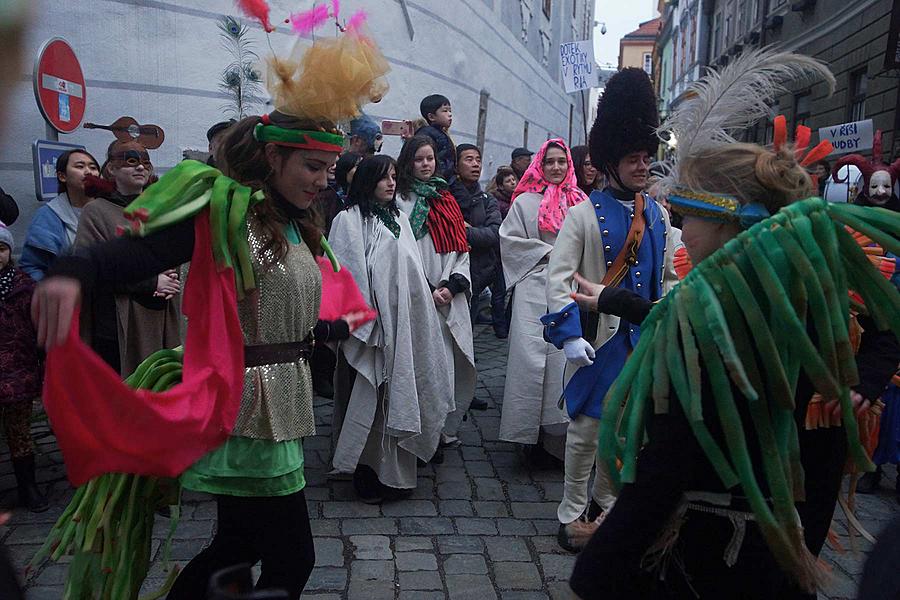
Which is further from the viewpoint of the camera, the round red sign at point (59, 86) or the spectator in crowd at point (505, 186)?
the spectator in crowd at point (505, 186)

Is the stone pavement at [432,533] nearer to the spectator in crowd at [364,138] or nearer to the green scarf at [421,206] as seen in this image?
the green scarf at [421,206]

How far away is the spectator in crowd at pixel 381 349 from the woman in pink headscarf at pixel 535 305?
609mm

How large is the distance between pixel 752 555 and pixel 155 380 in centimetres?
173

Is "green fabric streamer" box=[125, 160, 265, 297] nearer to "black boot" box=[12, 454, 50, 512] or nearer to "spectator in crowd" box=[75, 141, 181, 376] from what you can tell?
"spectator in crowd" box=[75, 141, 181, 376]

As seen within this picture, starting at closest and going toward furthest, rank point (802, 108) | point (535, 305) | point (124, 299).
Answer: point (124, 299) < point (535, 305) < point (802, 108)

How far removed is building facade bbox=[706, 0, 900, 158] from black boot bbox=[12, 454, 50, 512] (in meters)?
8.04

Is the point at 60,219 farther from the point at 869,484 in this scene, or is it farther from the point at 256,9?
the point at 869,484

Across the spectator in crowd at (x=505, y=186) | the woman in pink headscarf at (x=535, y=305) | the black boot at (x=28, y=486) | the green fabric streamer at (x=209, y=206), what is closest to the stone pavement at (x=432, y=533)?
the black boot at (x=28, y=486)

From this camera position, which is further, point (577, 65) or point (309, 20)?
point (577, 65)

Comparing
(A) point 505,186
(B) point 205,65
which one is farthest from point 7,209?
(A) point 505,186

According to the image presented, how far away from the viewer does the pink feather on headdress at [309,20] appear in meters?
2.39

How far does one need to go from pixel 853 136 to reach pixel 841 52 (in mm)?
7469

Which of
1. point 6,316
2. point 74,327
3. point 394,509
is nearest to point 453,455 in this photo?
point 394,509

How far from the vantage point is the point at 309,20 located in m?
2.42
